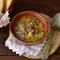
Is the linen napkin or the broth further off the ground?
the broth

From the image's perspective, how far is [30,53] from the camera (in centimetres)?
82

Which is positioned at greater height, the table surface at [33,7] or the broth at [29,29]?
the table surface at [33,7]

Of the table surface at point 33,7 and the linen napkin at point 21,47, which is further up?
the table surface at point 33,7

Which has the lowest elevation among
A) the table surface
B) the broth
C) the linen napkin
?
the linen napkin

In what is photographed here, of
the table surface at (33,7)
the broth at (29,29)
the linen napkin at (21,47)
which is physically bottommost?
the linen napkin at (21,47)

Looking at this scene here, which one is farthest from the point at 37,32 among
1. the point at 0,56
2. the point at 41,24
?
the point at 0,56

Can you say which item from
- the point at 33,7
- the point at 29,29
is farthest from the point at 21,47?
Answer: the point at 33,7

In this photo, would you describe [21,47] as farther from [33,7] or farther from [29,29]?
[33,7]

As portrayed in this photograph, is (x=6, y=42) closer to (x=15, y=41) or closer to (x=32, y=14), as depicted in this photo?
(x=15, y=41)

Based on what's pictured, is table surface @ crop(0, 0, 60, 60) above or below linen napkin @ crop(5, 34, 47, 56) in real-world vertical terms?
above

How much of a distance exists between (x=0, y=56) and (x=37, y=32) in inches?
6.4

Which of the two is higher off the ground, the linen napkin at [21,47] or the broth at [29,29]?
the broth at [29,29]

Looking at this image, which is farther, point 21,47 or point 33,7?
point 33,7

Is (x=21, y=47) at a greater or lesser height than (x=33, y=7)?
lesser
